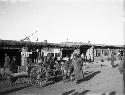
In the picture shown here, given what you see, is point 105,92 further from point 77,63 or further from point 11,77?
point 11,77

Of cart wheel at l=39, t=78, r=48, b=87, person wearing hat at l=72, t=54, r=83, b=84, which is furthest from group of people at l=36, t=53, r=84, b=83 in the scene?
cart wheel at l=39, t=78, r=48, b=87

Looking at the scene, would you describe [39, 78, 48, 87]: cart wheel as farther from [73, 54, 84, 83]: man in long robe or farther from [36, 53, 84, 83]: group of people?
[73, 54, 84, 83]: man in long robe

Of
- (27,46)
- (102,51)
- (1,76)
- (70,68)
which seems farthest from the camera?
(102,51)

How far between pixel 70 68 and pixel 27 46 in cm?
715

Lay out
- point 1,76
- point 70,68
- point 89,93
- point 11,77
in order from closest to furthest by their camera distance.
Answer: point 89,93, point 11,77, point 70,68, point 1,76

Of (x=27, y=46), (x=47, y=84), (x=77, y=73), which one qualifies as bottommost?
(x=47, y=84)

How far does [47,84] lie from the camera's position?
39.0ft

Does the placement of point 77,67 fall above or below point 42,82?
above

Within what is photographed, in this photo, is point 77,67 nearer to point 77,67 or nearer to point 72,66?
point 77,67

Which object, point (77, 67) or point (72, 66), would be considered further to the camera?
point (72, 66)

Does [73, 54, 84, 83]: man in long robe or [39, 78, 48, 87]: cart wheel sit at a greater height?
[73, 54, 84, 83]: man in long robe

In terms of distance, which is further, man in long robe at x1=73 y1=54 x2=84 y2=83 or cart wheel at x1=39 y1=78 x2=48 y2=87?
man in long robe at x1=73 y1=54 x2=84 y2=83

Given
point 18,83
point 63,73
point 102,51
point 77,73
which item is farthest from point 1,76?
point 102,51

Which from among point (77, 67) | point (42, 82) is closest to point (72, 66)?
point (77, 67)
